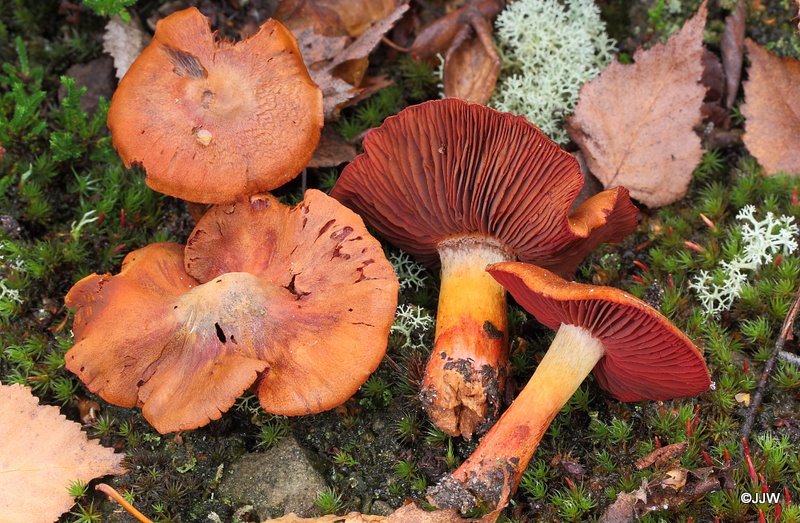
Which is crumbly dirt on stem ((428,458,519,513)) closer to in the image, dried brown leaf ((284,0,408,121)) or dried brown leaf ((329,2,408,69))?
dried brown leaf ((284,0,408,121))

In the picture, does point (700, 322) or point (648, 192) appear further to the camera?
point (648, 192)

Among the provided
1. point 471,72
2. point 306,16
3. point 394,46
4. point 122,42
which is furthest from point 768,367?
point 122,42

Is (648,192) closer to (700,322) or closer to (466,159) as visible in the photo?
(700,322)

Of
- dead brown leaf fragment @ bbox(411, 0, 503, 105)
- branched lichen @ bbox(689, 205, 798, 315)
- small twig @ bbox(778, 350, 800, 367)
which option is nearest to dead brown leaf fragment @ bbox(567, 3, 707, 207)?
branched lichen @ bbox(689, 205, 798, 315)

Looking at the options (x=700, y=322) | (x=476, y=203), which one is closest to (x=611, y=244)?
(x=700, y=322)

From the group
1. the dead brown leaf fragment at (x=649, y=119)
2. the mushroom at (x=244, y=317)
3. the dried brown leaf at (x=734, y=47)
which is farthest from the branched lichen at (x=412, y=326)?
the dried brown leaf at (x=734, y=47)

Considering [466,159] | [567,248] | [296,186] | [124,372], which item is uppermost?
[466,159]
